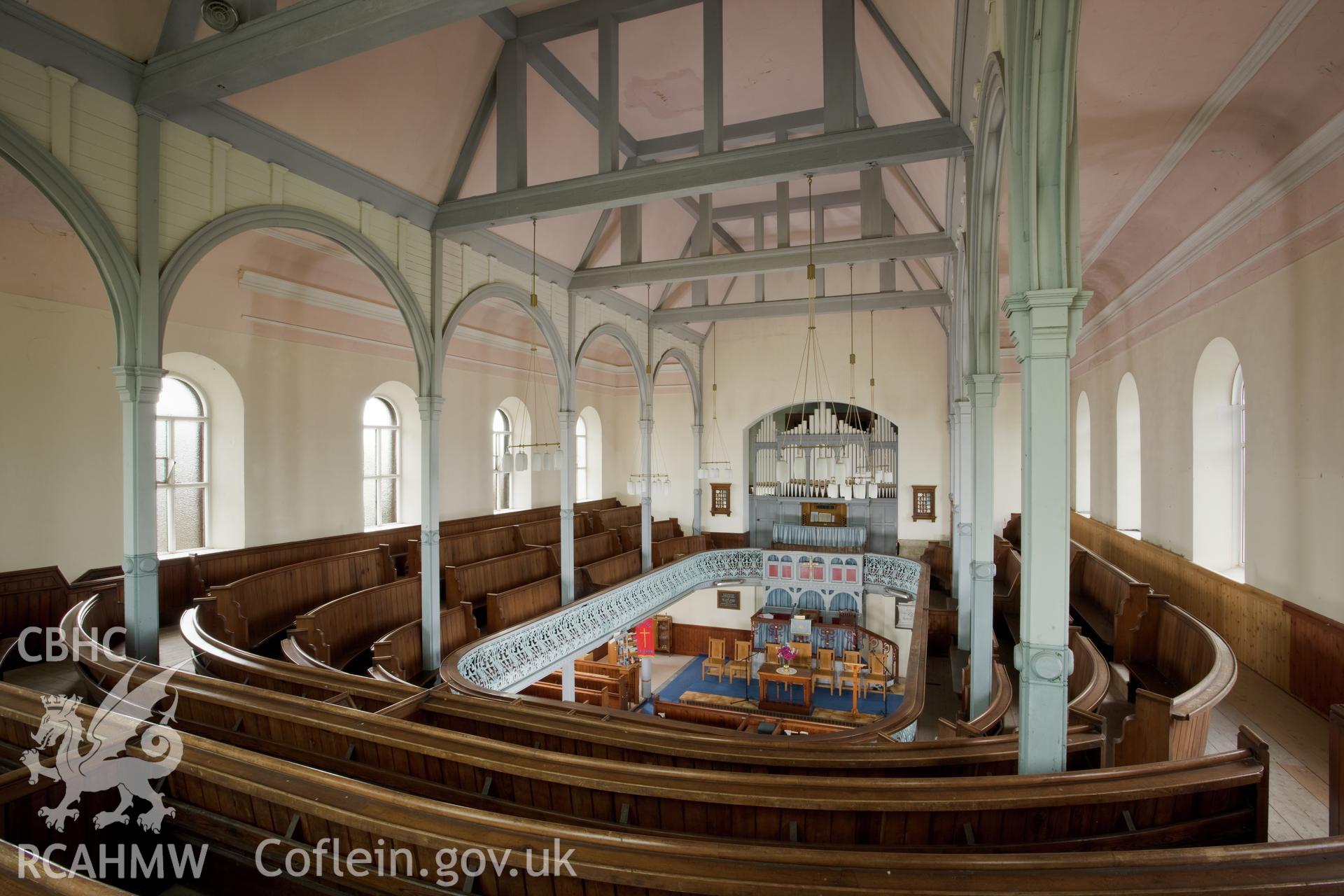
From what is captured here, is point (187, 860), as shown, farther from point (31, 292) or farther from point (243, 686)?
point (31, 292)

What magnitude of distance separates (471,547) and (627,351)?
4.53 m

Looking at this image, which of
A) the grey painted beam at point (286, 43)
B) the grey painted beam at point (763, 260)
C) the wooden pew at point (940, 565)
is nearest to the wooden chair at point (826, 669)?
the wooden pew at point (940, 565)

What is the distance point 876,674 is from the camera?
14312mm

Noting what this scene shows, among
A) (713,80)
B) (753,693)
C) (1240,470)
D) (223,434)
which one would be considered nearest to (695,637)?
(753,693)

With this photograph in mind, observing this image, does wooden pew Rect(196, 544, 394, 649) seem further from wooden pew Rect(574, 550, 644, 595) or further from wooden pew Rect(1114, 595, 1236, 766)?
wooden pew Rect(1114, 595, 1236, 766)

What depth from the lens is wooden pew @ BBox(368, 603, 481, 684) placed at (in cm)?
579

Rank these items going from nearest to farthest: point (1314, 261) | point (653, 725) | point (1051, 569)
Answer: point (1051, 569) < point (653, 725) < point (1314, 261)

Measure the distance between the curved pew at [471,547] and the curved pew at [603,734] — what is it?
4.63m

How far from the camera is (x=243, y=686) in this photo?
3486mm

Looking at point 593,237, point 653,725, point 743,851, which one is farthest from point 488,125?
point 743,851

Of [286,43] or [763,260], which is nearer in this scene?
[286,43]

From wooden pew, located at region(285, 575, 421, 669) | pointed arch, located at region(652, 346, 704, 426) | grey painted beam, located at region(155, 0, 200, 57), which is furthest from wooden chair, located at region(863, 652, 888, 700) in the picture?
grey painted beam, located at region(155, 0, 200, 57)

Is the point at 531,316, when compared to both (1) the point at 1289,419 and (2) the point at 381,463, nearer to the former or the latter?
(2) the point at 381,463

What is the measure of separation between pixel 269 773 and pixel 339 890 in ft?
1.52
